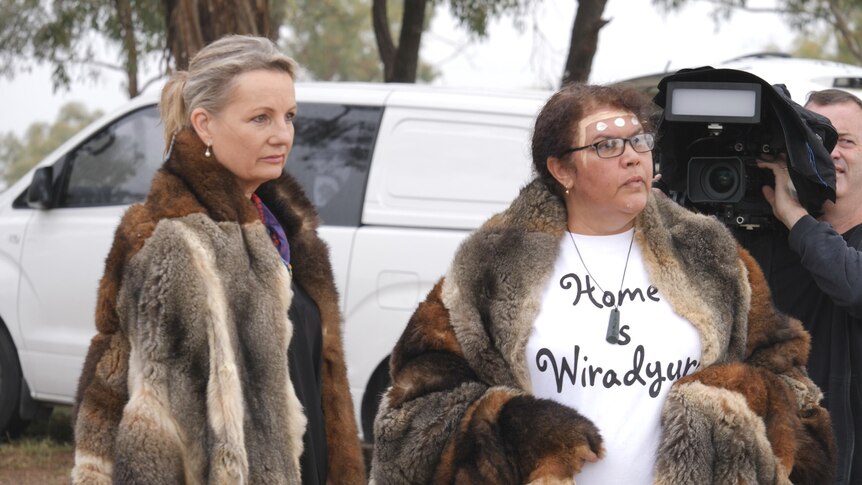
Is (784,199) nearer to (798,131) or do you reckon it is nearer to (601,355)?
(798,131)

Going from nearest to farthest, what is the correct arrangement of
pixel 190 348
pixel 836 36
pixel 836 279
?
pixel 190 348 < pixel 836 279 < pixel 836 36

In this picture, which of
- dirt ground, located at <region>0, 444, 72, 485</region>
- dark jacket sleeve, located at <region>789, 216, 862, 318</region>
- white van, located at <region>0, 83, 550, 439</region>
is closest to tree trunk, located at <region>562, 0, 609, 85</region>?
white van, located at <region>0, 83, 550, 439</region>

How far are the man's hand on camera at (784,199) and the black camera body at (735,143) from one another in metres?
0.03

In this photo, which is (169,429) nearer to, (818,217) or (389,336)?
(818,217)

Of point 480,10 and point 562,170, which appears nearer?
point 562,170

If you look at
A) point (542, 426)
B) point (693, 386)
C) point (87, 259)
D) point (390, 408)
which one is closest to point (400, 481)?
point (390, 408)

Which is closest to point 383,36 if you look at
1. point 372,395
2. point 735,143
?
point 372,395

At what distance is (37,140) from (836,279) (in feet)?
169

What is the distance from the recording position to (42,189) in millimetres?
6895

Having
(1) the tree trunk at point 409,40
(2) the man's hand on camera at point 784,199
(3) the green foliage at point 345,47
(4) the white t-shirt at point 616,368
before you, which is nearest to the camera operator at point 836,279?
(2) the man's hand on camera at point 784,199

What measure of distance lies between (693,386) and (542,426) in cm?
40

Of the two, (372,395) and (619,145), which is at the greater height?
(619,145)

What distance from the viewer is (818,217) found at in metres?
3.72

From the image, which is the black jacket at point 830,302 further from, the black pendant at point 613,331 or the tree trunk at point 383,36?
the tree trunk at point 383,36
